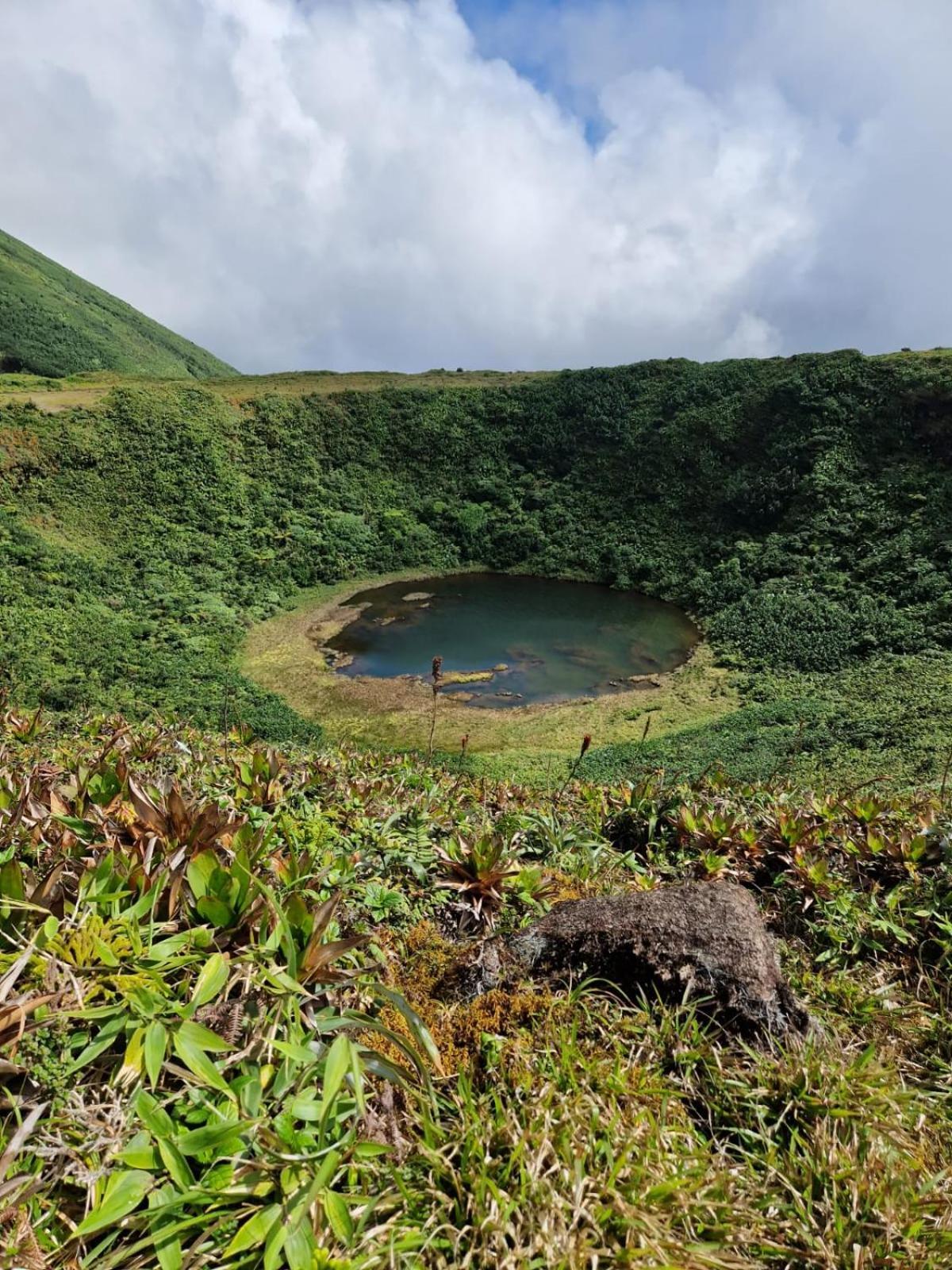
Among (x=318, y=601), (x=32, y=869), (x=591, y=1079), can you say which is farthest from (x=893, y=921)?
(x=318, y=601)

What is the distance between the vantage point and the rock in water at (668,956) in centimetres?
212

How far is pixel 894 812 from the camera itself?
13.9 feet

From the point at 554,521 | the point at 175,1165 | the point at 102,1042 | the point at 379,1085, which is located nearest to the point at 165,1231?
the point at 175,1165

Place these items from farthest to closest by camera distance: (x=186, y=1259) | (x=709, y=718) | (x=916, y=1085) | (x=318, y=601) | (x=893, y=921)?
1. (x=318, y=601)
2. (x=709, y=718)
3. (x=893, y=921)
4. (x=916, y=1085)
5. (x=186, y=1259)

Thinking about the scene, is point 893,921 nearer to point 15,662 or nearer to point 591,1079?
point 591,1079

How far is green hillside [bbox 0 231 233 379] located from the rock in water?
71.7 metres

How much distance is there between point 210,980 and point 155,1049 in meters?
0.20

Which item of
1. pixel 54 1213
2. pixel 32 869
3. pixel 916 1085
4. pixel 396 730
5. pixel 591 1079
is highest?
pixel 32 869

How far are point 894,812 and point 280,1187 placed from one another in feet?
13.7

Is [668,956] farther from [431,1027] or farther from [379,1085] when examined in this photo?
[379,1085]

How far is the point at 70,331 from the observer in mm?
74688

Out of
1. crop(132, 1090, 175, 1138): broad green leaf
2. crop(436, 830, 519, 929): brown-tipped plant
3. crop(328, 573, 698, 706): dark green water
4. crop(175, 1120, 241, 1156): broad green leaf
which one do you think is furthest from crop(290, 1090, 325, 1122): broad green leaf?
crop(328, 573, 698, 706): dark green water

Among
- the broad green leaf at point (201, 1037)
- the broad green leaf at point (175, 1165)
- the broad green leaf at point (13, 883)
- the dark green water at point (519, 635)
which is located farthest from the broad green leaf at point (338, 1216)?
the dark green water at point (519, 635)

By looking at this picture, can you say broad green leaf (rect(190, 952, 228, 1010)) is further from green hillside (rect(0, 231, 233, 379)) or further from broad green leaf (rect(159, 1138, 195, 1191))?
green hillside (rect(0, 231, 233, 379))
